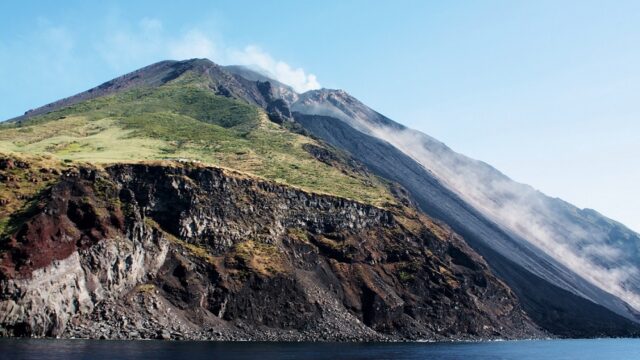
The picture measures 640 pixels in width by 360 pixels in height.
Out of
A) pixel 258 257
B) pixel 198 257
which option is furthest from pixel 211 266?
pixel 258 257

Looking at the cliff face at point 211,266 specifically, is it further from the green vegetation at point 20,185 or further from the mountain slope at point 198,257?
the green vegetation at point 20,185

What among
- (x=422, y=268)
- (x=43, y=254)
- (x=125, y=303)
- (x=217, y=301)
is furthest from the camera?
(x=422, y=268)

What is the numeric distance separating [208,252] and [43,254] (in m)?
42.9

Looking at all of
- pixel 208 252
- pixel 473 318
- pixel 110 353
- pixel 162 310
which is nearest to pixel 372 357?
pixel 110 353

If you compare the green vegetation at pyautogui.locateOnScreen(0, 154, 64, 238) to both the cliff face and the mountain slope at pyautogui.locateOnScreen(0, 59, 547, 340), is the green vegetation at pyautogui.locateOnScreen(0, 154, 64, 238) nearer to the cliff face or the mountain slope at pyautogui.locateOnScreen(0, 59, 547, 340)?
the mountain slope at pyautogui.locateOnScreen(0, 59, 547, 340)

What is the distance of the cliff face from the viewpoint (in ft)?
383

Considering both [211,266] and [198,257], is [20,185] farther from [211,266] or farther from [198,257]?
[211,266]

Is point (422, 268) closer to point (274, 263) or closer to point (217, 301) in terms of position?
point (274, 263)

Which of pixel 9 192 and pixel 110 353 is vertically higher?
pixel 9 192

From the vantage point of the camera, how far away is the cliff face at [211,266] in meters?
117

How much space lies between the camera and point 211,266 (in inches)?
5743

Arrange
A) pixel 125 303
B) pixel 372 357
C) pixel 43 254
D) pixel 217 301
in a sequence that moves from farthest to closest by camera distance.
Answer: pixel 217 301, pixel 125 303, pixel 43 254, pixel 372 357

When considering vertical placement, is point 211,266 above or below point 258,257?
below

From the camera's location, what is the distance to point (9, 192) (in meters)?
132
